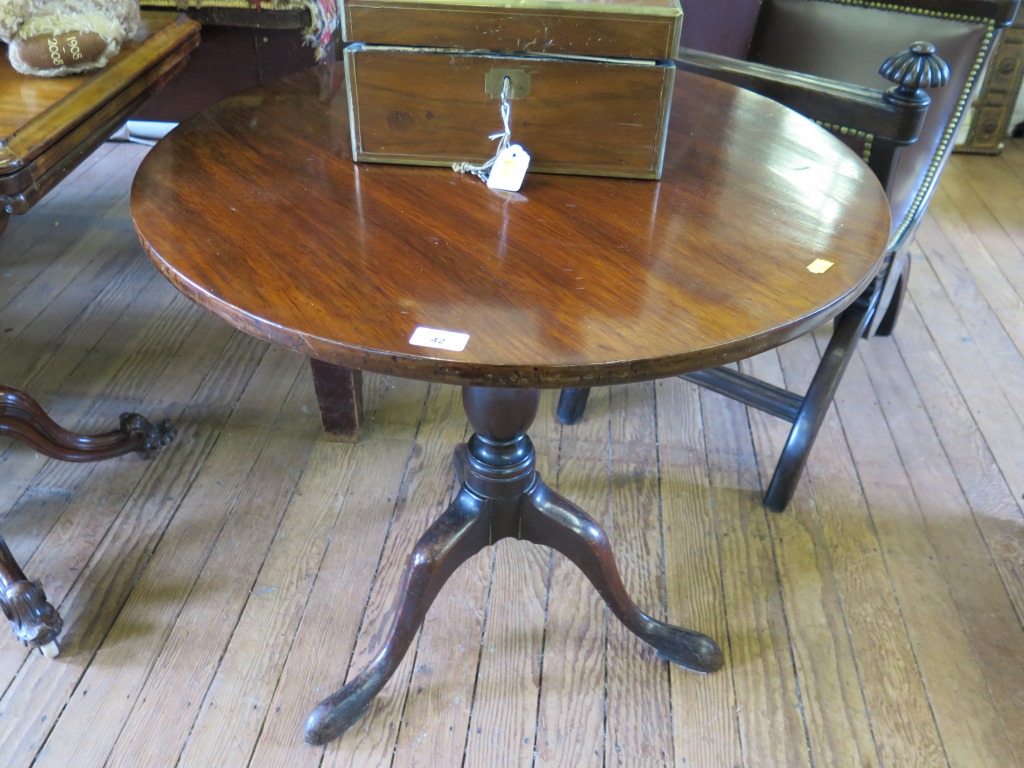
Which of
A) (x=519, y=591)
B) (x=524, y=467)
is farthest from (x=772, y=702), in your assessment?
(x=524, y=467)

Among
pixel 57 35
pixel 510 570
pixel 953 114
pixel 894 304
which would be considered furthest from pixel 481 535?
pixel 894 304

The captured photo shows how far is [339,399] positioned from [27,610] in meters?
0.58

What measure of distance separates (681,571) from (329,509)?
1.99ft

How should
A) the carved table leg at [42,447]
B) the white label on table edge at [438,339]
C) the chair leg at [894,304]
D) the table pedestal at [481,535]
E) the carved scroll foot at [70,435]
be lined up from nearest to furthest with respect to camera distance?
the white label on table edge at [438,339] → the table pedestal at [481,535] → the carved table leg at [42,447] → the carved scroll foot at [70,435] → the chair leg at [894,304]

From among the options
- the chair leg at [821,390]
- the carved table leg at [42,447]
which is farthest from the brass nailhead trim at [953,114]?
the carved table leg at [42,447]

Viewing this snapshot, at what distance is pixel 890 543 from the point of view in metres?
1.45

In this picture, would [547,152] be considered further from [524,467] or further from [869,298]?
[869,298]

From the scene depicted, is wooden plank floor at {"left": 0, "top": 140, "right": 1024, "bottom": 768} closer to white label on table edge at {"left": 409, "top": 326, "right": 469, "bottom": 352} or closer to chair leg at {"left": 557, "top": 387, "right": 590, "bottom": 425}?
chair leg at {"left": 557, "top": 387, "right": 590, "bottom": 425}

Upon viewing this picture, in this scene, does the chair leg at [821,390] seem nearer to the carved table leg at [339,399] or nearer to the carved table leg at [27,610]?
the carved table leg at [339,399]

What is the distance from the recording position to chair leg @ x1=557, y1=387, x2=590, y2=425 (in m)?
1.63

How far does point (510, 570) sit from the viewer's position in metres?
1.36

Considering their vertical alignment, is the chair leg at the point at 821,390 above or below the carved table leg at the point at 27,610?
above

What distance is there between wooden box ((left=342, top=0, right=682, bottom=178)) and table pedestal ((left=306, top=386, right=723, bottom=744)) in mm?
324

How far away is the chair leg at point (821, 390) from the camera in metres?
1.36
